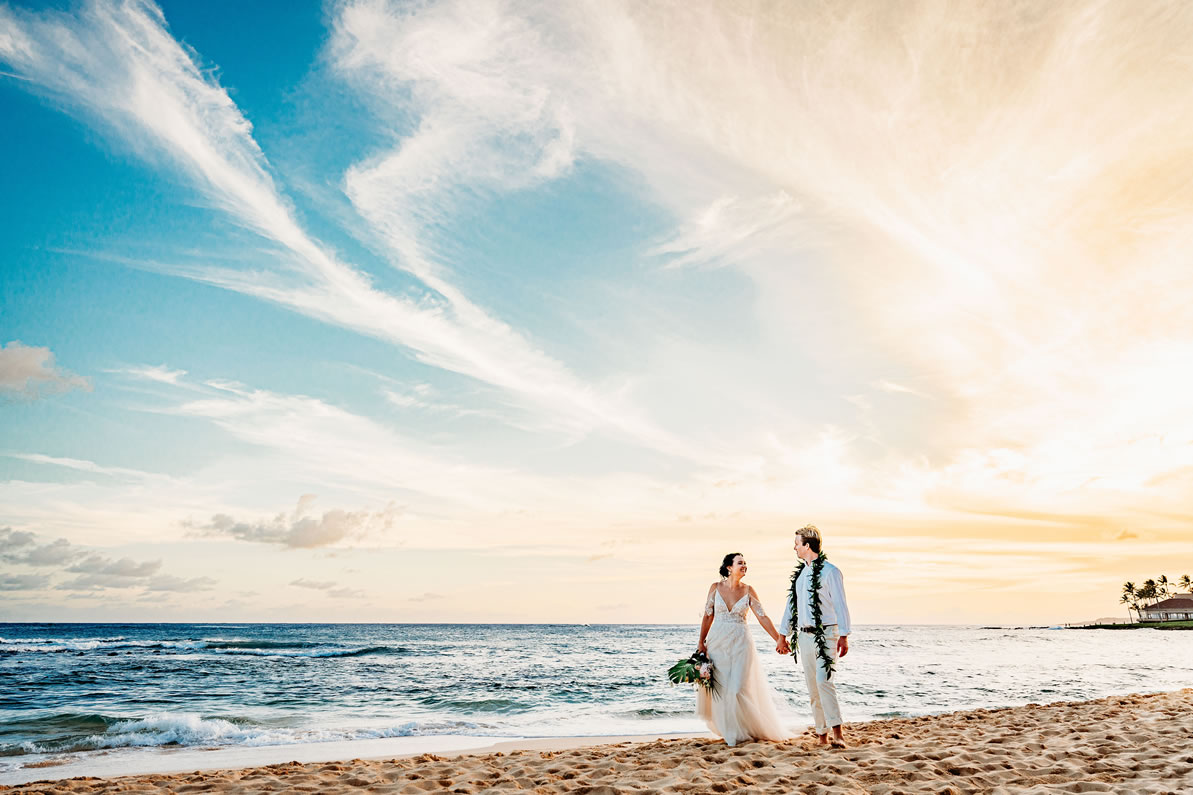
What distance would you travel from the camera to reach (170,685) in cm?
2070

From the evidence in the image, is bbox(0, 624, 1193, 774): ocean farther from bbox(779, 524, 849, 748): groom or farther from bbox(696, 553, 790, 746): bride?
bbox(779, 524, 849, 748): groom

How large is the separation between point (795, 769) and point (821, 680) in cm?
147

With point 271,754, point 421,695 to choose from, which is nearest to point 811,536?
point 271,754

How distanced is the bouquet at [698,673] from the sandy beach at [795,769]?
2.20 feet

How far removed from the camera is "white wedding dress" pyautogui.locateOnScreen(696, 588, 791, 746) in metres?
8.07

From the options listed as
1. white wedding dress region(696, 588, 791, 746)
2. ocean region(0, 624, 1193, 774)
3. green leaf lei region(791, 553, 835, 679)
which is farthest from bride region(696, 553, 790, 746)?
ocean region(0, 624, 1193, 774)

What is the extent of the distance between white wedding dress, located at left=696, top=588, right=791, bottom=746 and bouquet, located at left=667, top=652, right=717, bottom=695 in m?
0.06

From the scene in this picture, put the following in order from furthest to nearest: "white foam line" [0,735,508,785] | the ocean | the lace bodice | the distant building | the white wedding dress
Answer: the distant building < the ocean < "white foam line" [0,735,508,785] < the lace bodice < the white wedding dress

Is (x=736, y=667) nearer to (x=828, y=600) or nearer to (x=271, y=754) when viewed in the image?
(x=828, y=600)

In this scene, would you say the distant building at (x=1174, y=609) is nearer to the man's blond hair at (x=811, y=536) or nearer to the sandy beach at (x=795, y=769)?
the sandy beach at (x=795, y=769)

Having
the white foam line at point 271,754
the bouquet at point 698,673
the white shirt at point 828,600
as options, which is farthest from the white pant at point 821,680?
the white foam line at point 271,754

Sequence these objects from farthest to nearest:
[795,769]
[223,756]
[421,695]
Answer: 1. [421,695]
2. [223,756]
3. [795,769]

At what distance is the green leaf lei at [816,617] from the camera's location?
760 centimetres

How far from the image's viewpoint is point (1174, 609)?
104 meters
